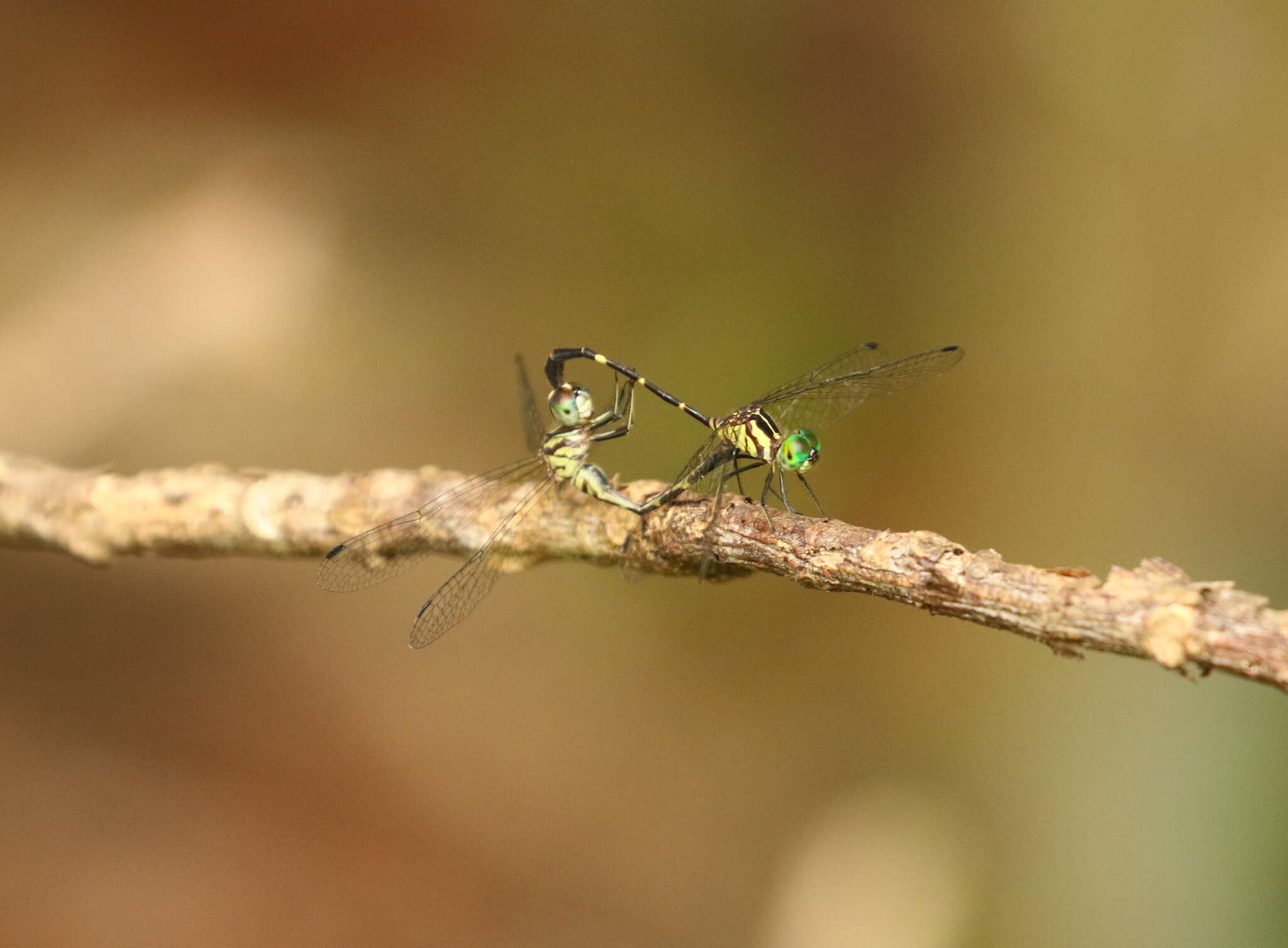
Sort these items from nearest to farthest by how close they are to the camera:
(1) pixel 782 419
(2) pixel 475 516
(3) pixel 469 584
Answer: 1. (2) pixel 475 516
2. (3) pixel 469 584
3. (1) pixel 782 419

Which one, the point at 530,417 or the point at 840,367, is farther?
the point at 530,417

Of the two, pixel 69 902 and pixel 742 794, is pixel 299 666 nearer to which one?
pixel 69 902

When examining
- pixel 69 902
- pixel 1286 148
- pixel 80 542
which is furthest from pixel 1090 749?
pixel 69 902

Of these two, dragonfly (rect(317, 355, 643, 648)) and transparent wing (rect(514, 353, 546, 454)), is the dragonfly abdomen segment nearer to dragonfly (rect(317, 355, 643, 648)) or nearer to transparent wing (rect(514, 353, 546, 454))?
dragonfly (rect(317, 355, 643, 648))

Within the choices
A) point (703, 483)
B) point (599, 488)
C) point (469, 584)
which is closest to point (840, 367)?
point (703, 483)

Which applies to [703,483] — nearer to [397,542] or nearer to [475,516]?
[475,516]

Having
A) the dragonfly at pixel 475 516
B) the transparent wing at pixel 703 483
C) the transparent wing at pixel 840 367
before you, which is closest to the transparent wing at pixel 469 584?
the dragonfly at pixel 475 516
